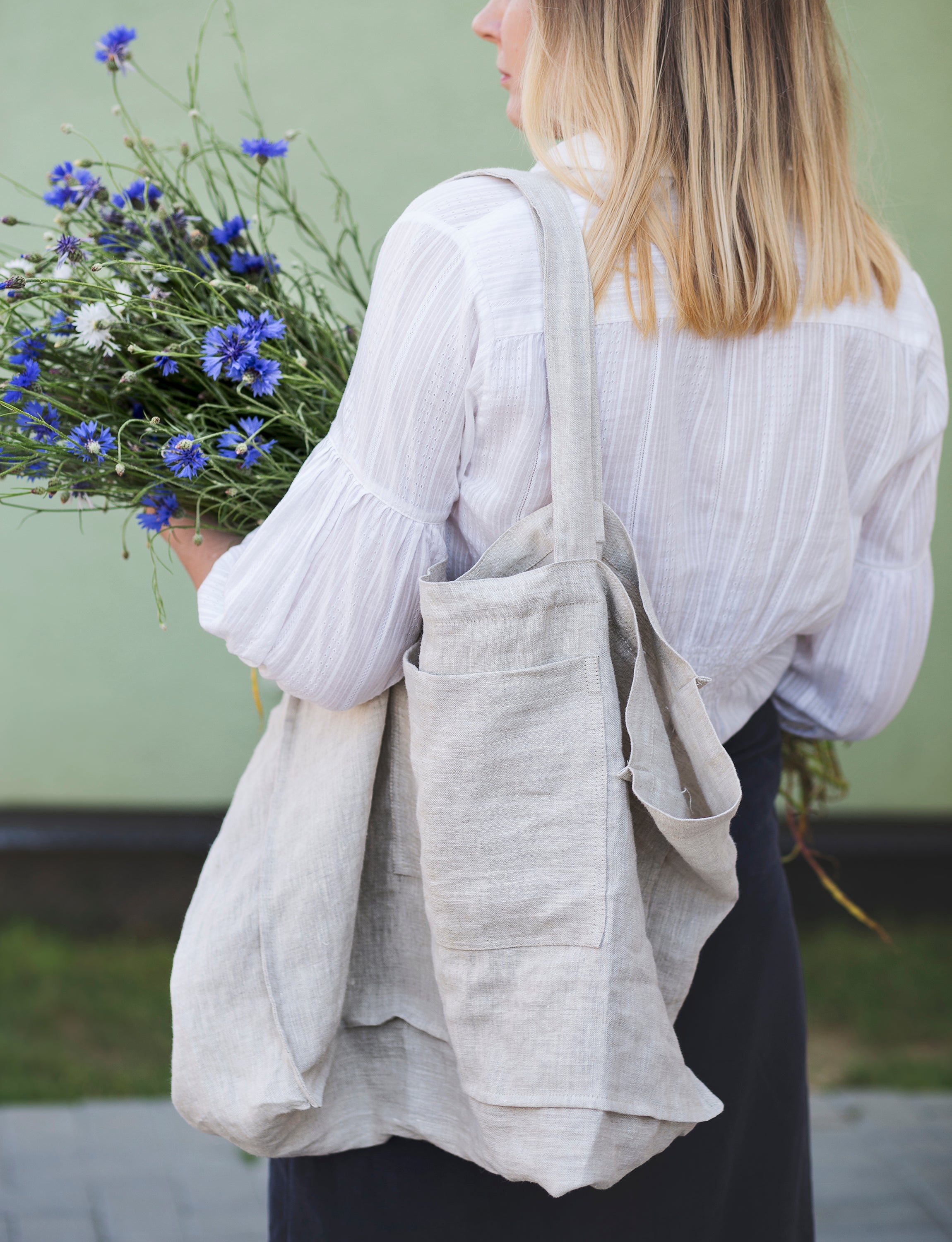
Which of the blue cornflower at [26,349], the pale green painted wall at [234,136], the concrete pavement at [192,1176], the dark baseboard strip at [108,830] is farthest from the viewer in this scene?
the dark baseboard strip at [108,830]

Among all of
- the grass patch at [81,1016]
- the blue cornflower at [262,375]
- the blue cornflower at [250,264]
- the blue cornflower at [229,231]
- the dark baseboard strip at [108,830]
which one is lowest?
the grass patch at [81,1016]

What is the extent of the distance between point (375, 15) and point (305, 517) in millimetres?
2258

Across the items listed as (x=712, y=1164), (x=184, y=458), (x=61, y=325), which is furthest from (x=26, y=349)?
(x=712, y=1164)

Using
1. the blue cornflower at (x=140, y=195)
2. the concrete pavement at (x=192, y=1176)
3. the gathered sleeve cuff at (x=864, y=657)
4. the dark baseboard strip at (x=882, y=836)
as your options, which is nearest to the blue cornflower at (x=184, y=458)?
the blue cornflower at (x=140, y=195)

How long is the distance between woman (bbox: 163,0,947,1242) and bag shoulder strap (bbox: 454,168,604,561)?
0.06 ft

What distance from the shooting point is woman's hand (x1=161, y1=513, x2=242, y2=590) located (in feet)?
4.11

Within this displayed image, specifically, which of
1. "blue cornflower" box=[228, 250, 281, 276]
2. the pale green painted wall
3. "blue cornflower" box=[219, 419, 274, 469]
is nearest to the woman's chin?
"blue cornflower" box=[228, 250, 281, 276]

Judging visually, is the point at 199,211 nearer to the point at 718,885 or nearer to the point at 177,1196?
the point at 718,885

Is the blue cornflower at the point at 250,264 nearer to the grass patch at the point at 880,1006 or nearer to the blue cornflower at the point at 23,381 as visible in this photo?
the blue cornflower at the point at 23,381

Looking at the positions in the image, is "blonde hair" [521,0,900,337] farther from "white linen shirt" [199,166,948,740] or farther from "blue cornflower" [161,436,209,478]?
"blue cornflower" [161,436,209,478]

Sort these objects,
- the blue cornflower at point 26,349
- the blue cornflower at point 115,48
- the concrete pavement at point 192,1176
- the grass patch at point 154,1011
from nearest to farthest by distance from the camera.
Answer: the blue cornflower at point 26,349 → the blue cornflower at point 115,48 → the concrete pavement at point 192,1176 → the grass patch at point 154,1011

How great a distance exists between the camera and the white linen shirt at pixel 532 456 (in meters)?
0.94

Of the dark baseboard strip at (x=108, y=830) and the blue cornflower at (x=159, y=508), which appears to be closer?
the blue cornflower at (x=159, y=508)

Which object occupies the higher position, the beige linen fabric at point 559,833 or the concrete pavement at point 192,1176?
the beige linen fabric at point 559,833
